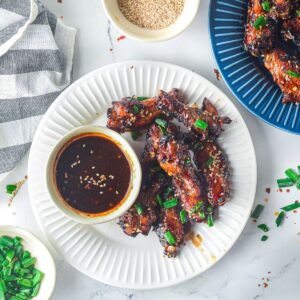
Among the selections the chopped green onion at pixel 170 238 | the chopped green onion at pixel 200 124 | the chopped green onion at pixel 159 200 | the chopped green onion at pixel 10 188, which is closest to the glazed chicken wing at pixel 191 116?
the chopped green onion at pixel 200 124

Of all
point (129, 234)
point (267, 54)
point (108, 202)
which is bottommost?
point (129, 234)

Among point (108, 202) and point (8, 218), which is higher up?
point (108, 202)

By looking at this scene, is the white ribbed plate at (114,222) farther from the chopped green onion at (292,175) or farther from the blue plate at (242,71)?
the chopped green onion at (292,175)

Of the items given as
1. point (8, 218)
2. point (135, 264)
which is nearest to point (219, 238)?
point (135, 264)

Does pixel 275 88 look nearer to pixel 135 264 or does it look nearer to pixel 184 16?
pixel 184 16

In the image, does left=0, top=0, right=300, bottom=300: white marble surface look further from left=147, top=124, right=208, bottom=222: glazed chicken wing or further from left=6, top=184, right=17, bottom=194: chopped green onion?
left=147, top=124, right=208, bottom=222: glazed chicken wing

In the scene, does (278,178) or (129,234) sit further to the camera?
(278,178)
